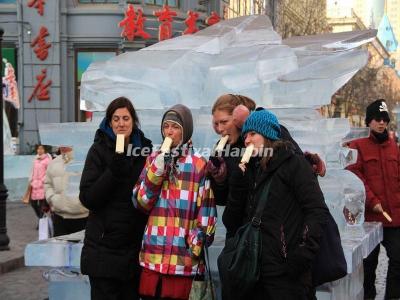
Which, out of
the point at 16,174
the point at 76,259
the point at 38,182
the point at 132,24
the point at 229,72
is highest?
the point at 132,24

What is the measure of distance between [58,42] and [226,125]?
17.6 metres

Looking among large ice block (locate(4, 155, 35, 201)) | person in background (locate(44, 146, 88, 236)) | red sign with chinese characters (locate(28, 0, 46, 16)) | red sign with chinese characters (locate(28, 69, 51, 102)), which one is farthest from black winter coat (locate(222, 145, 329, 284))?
red sign with chinese characters (locate(28, 0, 46, 16))

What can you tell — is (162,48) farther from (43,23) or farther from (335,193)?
(43,23)

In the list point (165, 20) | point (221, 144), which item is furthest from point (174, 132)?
point (165, 20)

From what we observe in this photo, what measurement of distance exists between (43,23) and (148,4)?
11.1 feet

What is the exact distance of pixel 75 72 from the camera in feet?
69.7

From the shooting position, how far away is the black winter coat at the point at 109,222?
4004 mm

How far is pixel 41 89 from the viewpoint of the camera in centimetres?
2080

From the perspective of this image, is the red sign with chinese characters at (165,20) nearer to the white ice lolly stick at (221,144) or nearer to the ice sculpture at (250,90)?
the ice sculpture at (250,90)

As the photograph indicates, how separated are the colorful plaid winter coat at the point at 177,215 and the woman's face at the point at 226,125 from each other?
0.90ft

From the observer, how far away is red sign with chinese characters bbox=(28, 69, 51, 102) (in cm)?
2077

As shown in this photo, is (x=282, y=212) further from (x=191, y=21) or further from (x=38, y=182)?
(x=191, y=21)

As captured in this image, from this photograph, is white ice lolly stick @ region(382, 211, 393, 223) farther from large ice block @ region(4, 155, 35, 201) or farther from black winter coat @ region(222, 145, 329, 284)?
large ice block @ region(4, 155, 35, 201)

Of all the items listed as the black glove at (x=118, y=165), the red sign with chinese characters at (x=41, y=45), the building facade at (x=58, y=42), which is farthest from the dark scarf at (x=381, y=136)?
the red sign with chinese characters at (x=41, y=45)
